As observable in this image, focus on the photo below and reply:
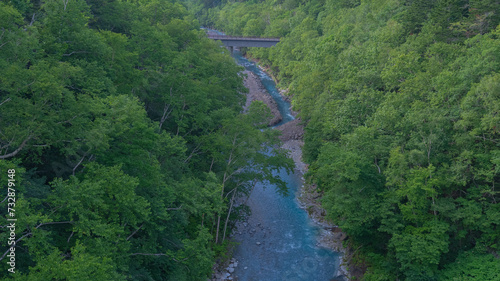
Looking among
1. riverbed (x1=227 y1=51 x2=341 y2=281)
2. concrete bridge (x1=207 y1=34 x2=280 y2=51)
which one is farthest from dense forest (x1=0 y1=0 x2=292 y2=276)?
concrete bridge (x1=207 y1=34 x2=280 y2=51)

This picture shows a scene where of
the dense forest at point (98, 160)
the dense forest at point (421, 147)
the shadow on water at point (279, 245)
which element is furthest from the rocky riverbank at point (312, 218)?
the dense forest at point (98, 160)

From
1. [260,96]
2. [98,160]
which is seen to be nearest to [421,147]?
[98,160]

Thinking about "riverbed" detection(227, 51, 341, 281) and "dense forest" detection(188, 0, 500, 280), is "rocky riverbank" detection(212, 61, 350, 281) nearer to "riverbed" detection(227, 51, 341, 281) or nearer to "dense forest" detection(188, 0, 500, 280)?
"riverbed" detection(227, 51, 341, 281)

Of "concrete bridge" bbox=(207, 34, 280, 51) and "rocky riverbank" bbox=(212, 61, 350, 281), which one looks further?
"concrete bridge" bbox=(207, 34, 280, 51)

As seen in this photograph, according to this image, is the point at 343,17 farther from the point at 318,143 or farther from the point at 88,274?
the point at 88,274

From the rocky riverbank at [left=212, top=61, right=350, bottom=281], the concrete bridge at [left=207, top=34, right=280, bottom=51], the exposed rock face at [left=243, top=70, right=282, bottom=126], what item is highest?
the concrete bridge at [left=207, top=34, right=280, bottom=51]

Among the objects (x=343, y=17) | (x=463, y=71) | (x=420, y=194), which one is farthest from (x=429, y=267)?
(x=343, y=17)

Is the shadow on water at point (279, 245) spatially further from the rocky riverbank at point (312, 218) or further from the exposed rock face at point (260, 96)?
the exposed rock face at point (260, 96)
